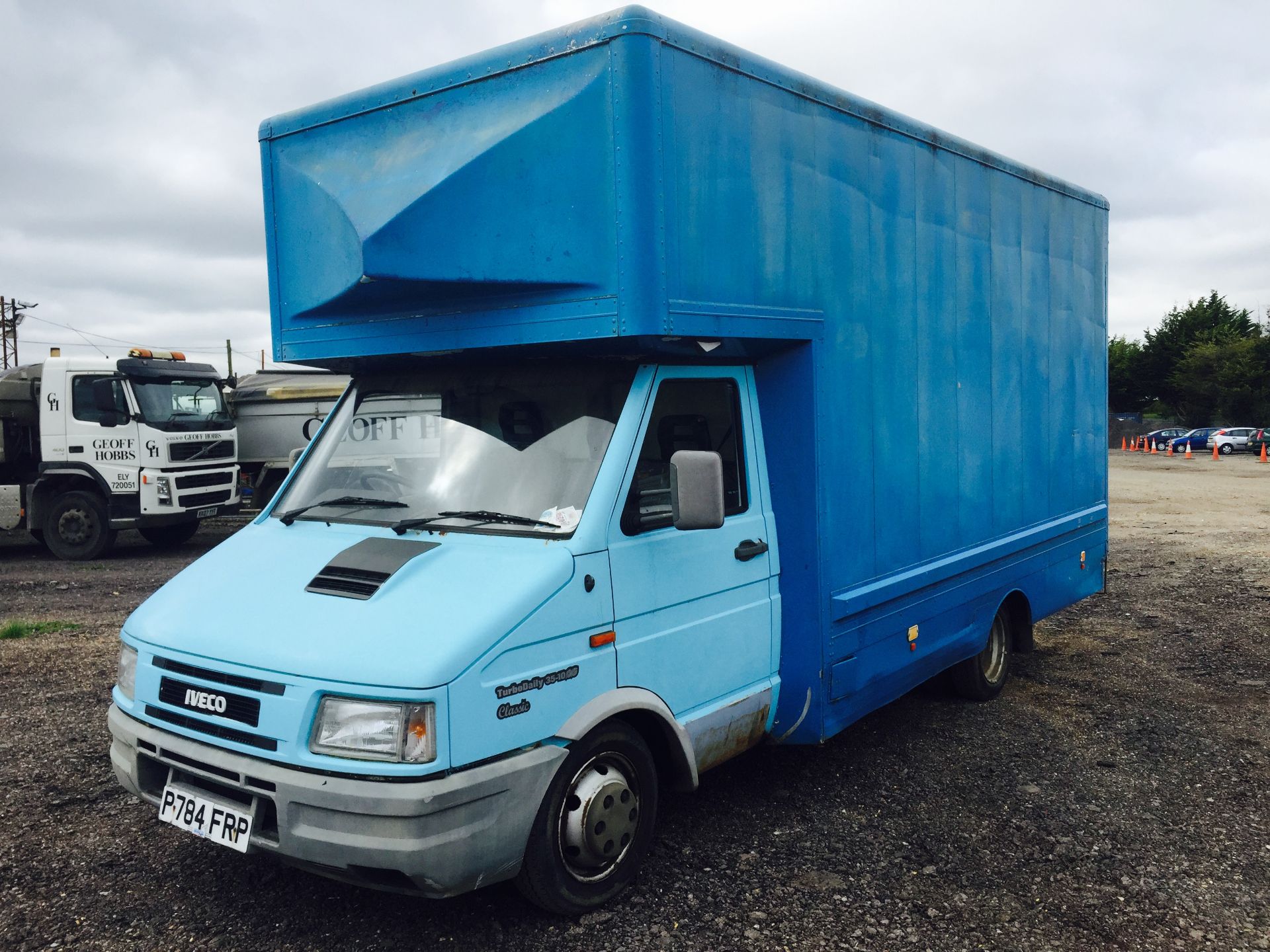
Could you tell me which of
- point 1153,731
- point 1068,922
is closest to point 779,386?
point 1068,922

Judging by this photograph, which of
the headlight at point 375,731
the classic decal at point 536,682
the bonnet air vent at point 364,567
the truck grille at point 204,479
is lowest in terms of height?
the headlight at point 375,731

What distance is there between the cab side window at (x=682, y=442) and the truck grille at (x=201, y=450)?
11.4 meters

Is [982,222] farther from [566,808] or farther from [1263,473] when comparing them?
[1263,473]

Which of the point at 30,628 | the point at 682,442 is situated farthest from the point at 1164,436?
the point at 682,442

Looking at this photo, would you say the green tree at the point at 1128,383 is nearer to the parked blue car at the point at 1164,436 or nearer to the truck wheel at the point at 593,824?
the parked blue car at the point at 1164,436

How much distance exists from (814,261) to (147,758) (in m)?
3.39

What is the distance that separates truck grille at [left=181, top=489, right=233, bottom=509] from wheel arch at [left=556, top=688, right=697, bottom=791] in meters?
11.6

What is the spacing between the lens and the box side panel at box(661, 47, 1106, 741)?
162 inches

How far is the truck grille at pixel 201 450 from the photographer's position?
Answer: 1372cm

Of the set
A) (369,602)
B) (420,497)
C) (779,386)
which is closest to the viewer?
(369,602)

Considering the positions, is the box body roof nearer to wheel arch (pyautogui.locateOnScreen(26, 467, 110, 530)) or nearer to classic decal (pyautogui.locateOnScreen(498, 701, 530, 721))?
classic decal (pyautogui.locateOnScreen(498, 701, 530, 721))

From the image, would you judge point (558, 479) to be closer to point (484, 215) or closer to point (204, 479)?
point (484, 215)

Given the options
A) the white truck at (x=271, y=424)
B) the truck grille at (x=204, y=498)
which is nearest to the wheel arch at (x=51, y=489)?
the truck grille at (x=204, y=498)

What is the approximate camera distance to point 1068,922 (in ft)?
12.3
